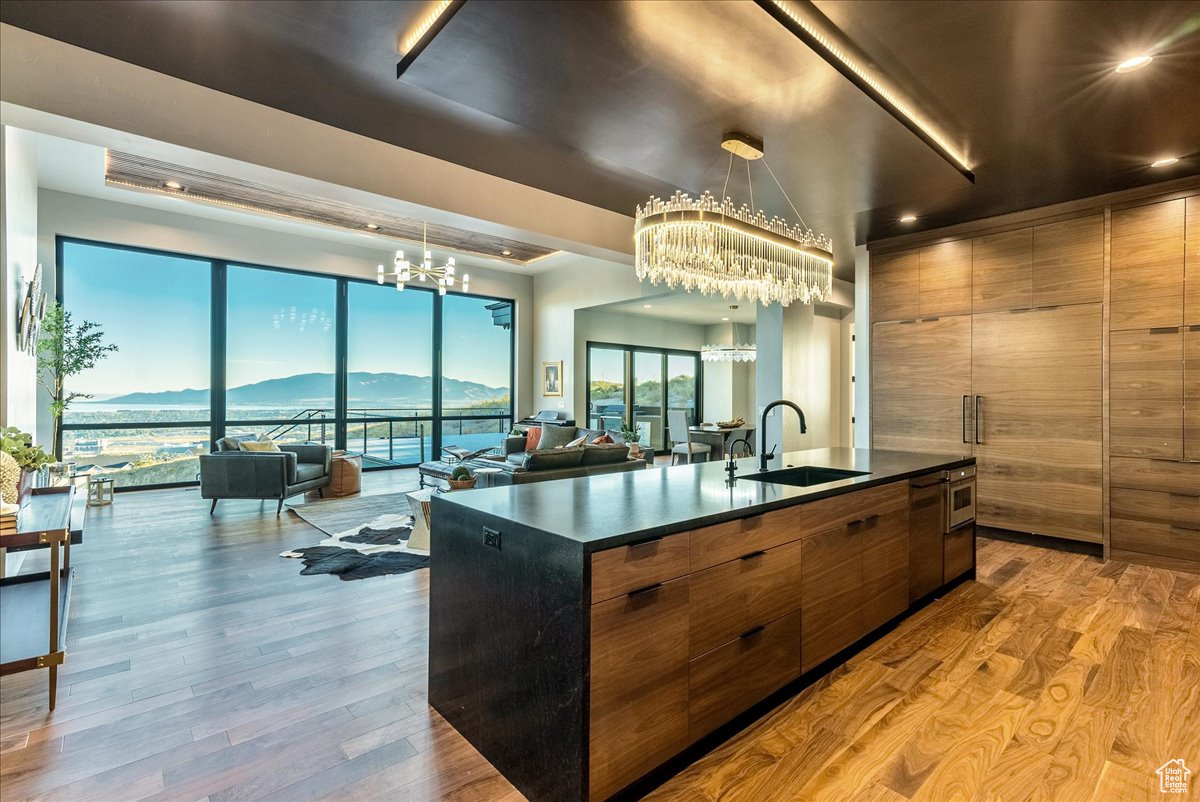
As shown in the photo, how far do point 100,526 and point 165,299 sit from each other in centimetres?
342

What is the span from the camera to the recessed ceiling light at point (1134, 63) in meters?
2.46

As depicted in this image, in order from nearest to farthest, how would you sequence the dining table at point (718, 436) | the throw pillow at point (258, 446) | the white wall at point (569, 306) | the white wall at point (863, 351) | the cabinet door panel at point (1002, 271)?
the cabinet door panel at point (1002, 271) < the white wall at point (863, 351) < the throw pillow at point (258, 446) < the white wall at point (569, 306) < the dining table at point (718, 436)

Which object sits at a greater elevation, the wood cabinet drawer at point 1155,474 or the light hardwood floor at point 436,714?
the wood cabinet drawer at point 1155,474

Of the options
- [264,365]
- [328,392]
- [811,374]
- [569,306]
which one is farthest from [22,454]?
[811,374]

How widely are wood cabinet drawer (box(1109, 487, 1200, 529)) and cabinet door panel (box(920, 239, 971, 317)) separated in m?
1.73

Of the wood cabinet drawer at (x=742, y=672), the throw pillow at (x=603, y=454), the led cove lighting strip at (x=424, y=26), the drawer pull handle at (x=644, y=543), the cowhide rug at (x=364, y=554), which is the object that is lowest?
the cowhide rug at (x=364, y=554)

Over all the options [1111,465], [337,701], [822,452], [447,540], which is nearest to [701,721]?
[447,540]

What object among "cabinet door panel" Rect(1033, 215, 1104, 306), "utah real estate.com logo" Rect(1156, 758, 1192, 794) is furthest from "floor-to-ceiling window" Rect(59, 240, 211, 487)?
"cabinet door panel" Rect(1033, 215, 1104, 306)

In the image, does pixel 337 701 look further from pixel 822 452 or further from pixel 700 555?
pixel 822 452

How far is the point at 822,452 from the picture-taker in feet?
11.9

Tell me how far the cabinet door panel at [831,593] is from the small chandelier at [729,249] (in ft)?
5.40

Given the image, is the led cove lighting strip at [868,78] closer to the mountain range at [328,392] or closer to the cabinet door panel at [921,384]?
the cabinet door panel at [921,384]

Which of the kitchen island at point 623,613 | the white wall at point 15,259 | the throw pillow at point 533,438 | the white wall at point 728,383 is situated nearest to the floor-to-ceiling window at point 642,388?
the white wall at point 728,383

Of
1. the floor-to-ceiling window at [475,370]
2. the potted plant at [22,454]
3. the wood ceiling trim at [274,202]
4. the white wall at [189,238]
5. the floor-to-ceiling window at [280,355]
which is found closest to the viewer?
the potted plant at [22,454]
